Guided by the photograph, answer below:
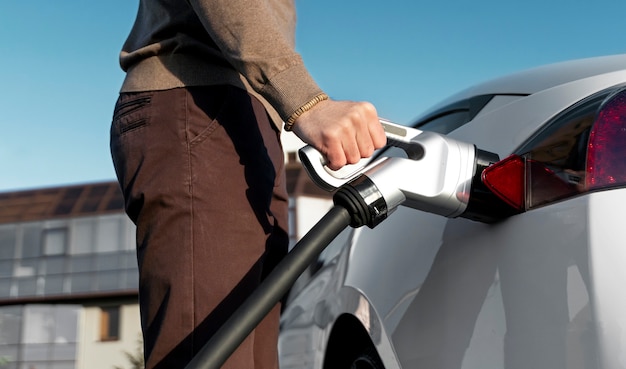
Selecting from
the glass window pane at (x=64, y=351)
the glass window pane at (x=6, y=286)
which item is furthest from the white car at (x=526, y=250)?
the glass window pane at (x=6, y=286)

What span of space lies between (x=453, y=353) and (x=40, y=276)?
39.5 metres

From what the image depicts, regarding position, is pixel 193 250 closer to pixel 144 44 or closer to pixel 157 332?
pixel 157 332

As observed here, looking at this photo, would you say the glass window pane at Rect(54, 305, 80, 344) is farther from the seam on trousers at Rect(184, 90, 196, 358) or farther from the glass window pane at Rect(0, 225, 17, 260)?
the seam on trousers at Rect(184, 90, 196, 358)

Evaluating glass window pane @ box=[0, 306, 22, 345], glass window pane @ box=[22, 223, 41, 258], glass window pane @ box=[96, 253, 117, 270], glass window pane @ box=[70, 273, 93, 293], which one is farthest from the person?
glass window pane @ box=[22, 223, 41, 258]

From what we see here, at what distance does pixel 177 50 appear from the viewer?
1.76 metres

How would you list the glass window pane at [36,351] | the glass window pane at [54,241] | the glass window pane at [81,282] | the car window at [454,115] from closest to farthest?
the car window at [454,115] → the glass window pane at [36,351] → the glass window pane at [81,282] → the glass window pane at [54,241]

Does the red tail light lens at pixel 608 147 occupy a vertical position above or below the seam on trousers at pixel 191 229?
above

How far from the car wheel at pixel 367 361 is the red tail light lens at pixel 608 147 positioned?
90 centimetres

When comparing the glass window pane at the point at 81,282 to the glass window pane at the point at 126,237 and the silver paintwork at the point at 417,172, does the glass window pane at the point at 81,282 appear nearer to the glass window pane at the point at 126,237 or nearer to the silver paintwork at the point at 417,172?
the glass window pane at the point at 126,237

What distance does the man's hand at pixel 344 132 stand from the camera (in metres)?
1.48

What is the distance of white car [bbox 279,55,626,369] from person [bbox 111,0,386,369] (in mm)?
288

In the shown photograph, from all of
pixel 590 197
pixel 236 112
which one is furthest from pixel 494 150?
pixel 236 112

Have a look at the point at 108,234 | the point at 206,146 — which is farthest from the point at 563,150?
the point at 108,234

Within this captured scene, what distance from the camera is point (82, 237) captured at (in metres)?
38.3
